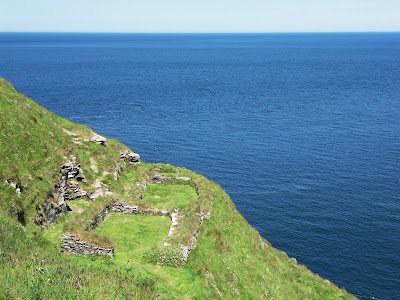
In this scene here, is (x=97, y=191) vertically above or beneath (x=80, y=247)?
above

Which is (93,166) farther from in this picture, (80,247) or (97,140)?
(80,247)

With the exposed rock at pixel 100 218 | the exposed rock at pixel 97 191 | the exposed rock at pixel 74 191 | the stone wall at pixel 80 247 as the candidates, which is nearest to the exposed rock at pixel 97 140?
the exposed rock at pixel 97 191

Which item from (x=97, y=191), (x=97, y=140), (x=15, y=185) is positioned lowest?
(x=97, y=191)

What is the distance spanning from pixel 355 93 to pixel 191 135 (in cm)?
9883

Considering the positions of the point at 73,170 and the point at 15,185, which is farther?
the point at 73,170

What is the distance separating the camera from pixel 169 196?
47.9 meters

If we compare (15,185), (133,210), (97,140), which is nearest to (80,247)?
(15,185)

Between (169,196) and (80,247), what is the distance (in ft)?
59.3

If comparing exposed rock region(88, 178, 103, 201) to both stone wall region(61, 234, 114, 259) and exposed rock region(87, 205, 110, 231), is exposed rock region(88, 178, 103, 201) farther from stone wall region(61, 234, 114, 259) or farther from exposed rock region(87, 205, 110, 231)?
stone wall region(61, 234, 114, 259)

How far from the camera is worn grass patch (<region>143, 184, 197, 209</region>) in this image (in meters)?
44.2

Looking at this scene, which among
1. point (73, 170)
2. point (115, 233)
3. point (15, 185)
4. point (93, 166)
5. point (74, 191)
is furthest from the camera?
point (93, 166)

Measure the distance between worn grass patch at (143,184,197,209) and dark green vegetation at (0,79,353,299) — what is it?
0.13 m

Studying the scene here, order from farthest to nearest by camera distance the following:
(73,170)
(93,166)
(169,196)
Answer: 1. (93,166)
2. (169,196)
3. (73,170)

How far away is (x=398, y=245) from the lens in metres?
63.4
